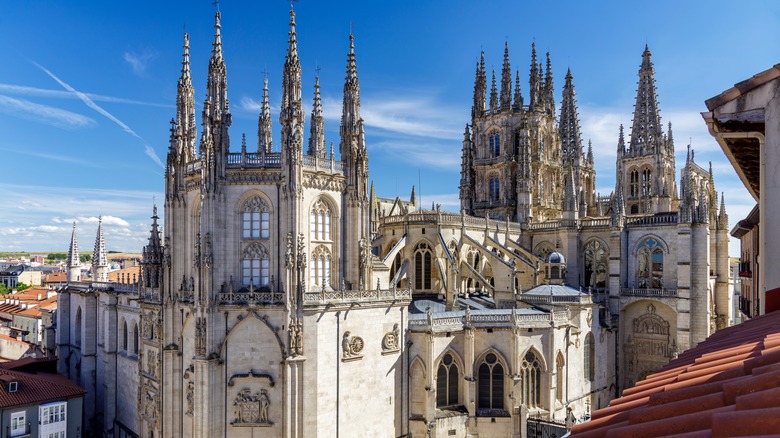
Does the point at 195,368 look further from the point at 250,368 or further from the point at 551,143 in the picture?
the point at 551,143

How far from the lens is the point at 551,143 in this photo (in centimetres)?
5875

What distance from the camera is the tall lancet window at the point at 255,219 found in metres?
29.1

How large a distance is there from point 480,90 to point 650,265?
2812 cm

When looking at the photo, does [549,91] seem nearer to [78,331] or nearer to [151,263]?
[151,263]

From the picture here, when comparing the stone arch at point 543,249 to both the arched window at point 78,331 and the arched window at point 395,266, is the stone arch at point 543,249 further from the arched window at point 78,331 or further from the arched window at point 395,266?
the arched window at point 78,331

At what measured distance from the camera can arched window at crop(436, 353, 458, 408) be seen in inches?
1294

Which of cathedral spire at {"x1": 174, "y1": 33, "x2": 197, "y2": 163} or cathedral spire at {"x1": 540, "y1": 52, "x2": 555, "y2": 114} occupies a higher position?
cathedral spire at {"x1": 540, "y1": 52, "x2": 555, "y2": 114}

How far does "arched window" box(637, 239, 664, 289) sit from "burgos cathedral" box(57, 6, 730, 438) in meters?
0.15

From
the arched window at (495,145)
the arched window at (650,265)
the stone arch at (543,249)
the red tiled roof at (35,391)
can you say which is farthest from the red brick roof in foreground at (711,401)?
the arched window at (495,145)

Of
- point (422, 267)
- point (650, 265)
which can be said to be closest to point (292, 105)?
point (422, 267)

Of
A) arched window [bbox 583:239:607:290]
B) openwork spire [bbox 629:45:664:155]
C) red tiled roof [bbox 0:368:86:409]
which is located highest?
openwork spire [bbox 629:45:664:155]

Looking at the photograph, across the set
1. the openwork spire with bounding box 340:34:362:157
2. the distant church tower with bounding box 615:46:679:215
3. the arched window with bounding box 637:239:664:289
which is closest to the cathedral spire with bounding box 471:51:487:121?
the distant church tower with bounding box 615:46:679:215

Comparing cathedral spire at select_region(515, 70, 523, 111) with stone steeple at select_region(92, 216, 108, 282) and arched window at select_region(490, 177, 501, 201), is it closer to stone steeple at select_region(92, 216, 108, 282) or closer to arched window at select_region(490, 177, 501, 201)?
arched window at select_region(490, 177, 501, 201)

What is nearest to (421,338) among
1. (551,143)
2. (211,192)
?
(211,192)
